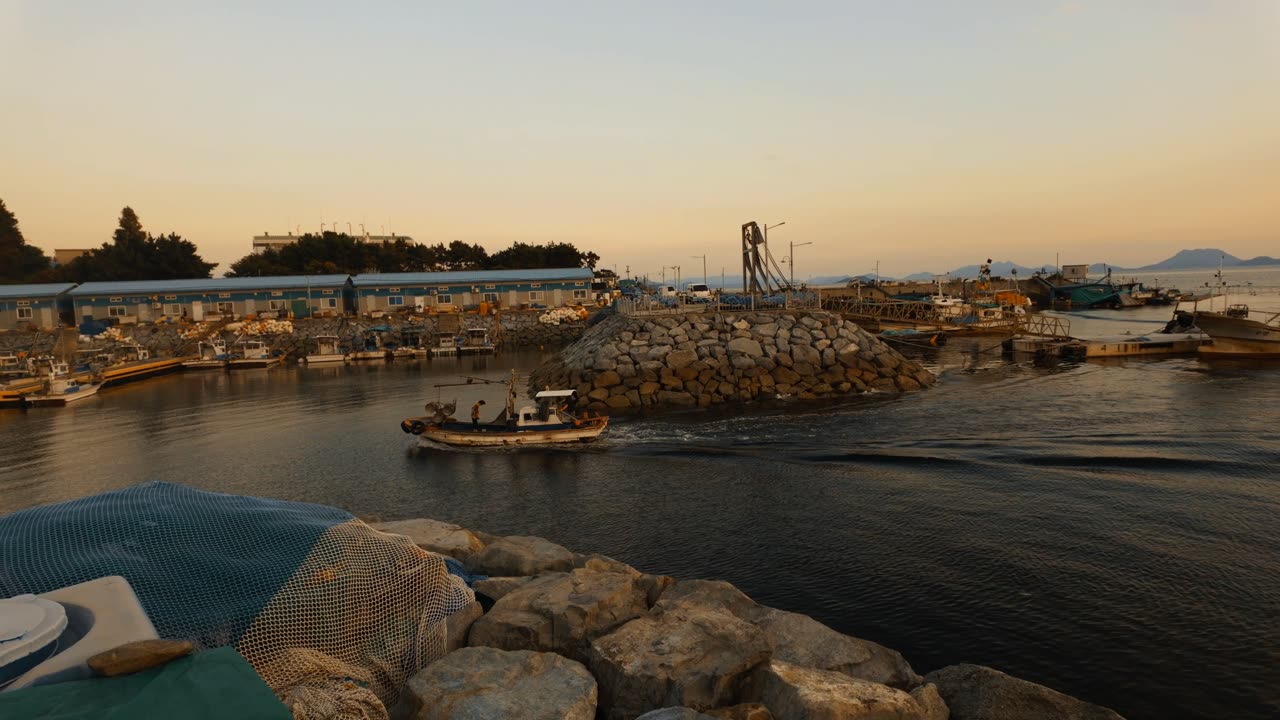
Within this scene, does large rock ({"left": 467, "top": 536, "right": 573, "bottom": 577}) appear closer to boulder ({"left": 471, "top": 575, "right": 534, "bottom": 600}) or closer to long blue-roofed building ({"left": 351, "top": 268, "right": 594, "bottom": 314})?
boulder ({"left": 471, "top": 575, "right": 534, "bottom": 600})

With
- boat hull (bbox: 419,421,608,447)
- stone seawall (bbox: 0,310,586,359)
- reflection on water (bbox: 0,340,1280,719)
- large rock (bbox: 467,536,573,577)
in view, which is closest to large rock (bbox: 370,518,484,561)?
large rock (bbox: 467,536,573,577)

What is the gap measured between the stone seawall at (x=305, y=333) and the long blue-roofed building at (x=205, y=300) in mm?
4298

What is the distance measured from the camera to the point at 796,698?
7.31 metres

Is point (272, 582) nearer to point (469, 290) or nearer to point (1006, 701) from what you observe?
point (1006, 701)

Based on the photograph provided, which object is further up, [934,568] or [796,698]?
[796,698]

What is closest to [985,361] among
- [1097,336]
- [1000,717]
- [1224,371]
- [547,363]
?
[1224,371]

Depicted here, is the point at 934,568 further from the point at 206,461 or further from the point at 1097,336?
the point at 1097,336

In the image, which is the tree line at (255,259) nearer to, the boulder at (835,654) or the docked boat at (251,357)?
the docked boat at (251,357)

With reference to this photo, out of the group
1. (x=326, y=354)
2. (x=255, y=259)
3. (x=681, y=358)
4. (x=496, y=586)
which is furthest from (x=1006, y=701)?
(x=255, y=259)

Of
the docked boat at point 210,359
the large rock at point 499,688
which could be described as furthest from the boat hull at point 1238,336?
the docked boat at point 210,359

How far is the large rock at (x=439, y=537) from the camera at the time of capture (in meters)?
13.7

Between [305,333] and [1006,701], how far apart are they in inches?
3097

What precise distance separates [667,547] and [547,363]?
30.5 m

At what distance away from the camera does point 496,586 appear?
1114cm
